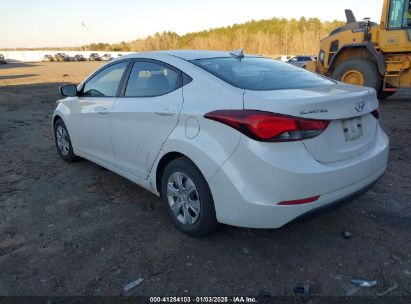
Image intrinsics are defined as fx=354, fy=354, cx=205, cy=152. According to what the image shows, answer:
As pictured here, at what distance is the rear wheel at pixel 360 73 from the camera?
9.78m

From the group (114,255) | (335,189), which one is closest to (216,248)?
(114,255)

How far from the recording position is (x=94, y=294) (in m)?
2.49

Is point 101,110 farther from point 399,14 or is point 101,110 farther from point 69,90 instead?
point 399,14

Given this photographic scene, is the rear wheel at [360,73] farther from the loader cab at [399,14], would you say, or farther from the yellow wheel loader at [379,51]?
the loader cab at [399,14]

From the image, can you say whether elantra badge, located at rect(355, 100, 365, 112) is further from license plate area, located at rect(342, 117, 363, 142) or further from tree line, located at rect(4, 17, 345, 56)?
tree line, located at rect(4, 17, 345, 56)

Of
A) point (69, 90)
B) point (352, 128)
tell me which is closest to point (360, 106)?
point (352, 128)

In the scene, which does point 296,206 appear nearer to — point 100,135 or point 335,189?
point 335,189

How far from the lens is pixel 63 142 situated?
533cm

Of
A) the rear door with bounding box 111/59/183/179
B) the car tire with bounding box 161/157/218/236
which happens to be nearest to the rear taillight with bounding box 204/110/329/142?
the car tire with bounding box 161/157/218/236

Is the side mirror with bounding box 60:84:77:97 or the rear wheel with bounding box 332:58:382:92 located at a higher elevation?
the side mirror with bounding box 60:84:77:97

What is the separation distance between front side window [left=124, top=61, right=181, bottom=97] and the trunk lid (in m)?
0.87

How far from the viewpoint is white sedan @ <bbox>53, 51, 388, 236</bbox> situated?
2.44 m

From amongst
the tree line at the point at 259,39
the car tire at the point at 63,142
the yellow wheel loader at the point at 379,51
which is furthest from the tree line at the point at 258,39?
the car tire at the point at 63,142

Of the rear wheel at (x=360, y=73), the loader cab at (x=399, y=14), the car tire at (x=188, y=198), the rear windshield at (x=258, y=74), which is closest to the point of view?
the car tire at (x=188, y=198)
